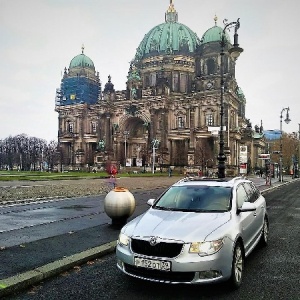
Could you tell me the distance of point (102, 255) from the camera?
7.54 metres

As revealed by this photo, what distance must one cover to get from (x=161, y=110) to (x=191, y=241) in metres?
86.7

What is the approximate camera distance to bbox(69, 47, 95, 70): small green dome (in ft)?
360

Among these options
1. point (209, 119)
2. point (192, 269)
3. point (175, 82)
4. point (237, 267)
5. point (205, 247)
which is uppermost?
point (175, 82)

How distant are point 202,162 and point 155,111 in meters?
21.1

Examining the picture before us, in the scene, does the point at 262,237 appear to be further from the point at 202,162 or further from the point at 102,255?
the point at 202,162

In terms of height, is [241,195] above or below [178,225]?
above

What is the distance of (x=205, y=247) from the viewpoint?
5.05 metres

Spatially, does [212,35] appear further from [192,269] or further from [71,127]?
[192,269]

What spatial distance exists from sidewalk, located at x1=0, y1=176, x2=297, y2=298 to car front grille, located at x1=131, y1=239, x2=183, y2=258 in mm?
1838

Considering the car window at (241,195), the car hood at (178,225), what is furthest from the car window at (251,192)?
the car hood at (178,225)

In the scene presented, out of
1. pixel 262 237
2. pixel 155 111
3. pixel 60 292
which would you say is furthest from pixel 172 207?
pixel 155 111

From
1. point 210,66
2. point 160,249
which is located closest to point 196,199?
point 160,249

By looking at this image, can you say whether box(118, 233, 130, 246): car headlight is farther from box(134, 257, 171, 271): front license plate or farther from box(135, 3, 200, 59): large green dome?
box(135, 3, 200, 59): large green dome

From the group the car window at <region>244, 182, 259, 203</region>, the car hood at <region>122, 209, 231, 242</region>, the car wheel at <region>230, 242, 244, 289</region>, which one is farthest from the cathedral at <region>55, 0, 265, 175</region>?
the car wheel at <region>230, 242, 244, 289</region>
